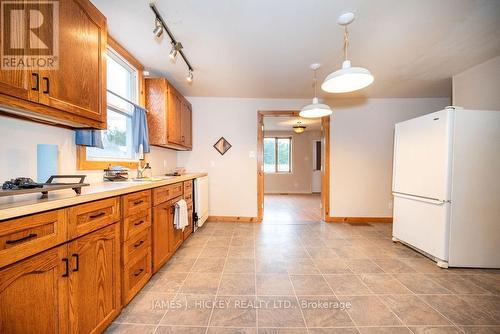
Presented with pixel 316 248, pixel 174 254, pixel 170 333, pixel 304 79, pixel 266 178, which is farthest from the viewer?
pixel 266 178

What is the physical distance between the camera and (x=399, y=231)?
288 centimetres

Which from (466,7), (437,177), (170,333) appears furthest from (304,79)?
(170,333)

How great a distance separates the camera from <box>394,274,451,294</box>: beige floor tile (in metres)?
1.83

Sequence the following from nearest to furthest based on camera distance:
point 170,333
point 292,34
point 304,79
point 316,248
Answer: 1. point 170,333
2. point 292,34
3. point 316,248
4. point 304,79

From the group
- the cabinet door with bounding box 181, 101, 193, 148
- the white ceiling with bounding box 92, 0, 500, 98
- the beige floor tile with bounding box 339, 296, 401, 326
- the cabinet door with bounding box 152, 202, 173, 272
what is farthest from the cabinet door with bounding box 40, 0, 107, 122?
the beige floor tile with bounding box 339, 296, 401, 326

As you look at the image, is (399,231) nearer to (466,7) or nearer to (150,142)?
(466,7)

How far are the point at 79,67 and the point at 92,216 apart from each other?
1.03 m

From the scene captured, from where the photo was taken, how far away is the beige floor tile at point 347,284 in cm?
182

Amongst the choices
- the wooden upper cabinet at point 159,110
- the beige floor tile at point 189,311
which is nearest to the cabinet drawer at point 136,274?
the beige floor tile at point 189,311

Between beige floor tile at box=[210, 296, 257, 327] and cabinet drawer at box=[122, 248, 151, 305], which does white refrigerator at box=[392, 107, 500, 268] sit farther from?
cabinet drawer at box=[122, 248, 151, 305]

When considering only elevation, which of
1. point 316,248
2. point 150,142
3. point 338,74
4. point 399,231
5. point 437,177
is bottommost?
point 316,248

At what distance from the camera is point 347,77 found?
5.63ft

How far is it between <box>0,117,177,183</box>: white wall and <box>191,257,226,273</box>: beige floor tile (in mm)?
1474

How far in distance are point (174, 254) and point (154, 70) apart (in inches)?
99.6
